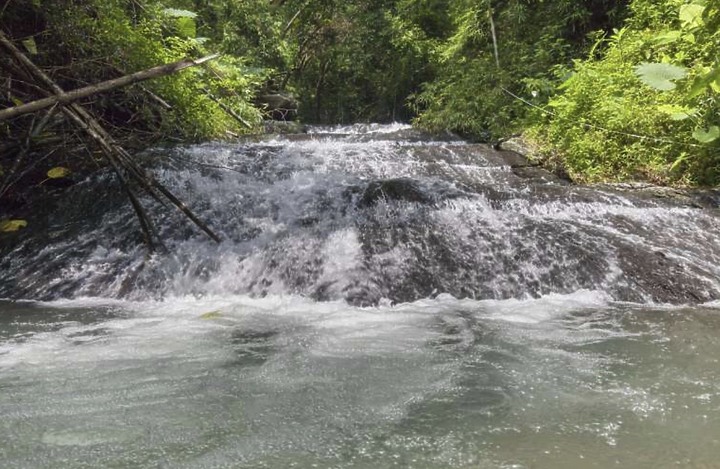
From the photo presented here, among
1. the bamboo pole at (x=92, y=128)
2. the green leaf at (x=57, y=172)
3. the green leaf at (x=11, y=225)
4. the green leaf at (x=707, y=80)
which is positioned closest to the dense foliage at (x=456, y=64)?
the green leaf at (x=707, y=80)

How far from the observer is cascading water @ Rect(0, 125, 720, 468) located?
5.98 ft

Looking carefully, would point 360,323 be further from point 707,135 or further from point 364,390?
point 707,135

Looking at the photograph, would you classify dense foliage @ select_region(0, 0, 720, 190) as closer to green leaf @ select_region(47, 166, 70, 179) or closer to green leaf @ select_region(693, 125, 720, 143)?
green leaf @ select_region(693, 125, 720, 143)

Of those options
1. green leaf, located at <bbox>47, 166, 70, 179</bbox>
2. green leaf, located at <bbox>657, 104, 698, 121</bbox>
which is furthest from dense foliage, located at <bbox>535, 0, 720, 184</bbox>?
green leaf, located at <bbox>47, 166, 70, 179</bbox>

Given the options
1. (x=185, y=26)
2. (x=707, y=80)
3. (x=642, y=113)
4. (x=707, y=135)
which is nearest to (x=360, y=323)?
(x=707, y=80)

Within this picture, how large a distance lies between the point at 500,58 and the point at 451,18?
5.65 metres

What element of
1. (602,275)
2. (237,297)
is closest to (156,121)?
(237,297)

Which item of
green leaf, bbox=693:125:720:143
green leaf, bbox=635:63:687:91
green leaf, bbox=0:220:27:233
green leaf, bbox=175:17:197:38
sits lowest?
green leaf, bbox=0:220:27:233

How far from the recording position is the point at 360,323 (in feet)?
12.1

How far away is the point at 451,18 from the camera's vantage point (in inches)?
655

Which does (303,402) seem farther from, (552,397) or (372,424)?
(552,397)

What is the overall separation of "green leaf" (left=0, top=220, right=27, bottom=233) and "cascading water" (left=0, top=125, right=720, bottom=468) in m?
0.28

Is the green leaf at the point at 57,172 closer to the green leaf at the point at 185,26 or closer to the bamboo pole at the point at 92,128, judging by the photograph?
the bamboo pole at the point at 92,128

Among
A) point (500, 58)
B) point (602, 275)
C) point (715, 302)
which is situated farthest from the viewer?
point (500, 58)
